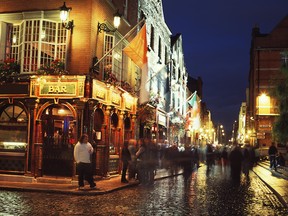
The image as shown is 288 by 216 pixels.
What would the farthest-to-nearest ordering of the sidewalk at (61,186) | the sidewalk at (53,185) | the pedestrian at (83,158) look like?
the pedestrian at (83,158)
the sidewalk at (53,185)
the sidewalk at (61,186)

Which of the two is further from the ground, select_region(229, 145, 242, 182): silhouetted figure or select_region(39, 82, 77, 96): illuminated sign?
select_region(39, 82, 77, 96): illuminated sign

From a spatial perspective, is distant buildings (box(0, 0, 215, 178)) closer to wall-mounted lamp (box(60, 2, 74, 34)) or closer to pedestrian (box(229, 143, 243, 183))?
wall-mounted lamp (box(60, 2, 74, 34))

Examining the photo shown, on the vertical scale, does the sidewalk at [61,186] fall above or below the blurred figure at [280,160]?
below

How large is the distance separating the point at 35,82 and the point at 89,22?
3.39m

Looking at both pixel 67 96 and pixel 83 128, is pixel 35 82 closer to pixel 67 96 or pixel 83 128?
pixel 67 96

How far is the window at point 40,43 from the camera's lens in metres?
18.8

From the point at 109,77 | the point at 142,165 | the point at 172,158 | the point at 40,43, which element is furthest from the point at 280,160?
the point at 40,43

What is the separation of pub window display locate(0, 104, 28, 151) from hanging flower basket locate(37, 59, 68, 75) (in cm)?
219

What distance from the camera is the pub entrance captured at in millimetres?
18109

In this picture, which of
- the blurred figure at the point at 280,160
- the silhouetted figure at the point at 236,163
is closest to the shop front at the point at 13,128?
the silhouetted figure at the point at 236,163

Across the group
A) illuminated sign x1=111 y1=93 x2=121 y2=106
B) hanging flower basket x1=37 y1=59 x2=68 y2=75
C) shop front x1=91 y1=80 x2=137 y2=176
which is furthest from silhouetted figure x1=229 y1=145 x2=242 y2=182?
hanging flower basket x1=37 y1=59 x2=68 y2=75

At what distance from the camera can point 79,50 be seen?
1856 cm

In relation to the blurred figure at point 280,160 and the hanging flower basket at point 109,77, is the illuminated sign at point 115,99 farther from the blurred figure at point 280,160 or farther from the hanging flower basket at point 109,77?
the blurred figure at point 280,160

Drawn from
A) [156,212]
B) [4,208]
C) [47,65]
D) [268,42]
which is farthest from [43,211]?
[268,42]
